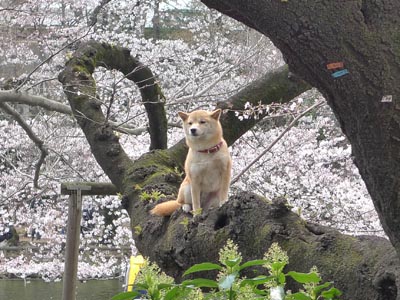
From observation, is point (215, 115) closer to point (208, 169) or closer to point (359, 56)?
point (208, 169)

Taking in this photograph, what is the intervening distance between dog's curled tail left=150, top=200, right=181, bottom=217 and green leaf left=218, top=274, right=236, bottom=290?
2213mm

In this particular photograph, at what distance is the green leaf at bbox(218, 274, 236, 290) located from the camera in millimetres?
1191

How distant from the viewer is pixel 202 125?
14.3 ft

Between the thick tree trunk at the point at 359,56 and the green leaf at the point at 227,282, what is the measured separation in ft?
2.34

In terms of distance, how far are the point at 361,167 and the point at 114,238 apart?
9.65m

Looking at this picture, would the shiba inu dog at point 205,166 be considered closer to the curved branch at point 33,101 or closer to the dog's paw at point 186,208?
the dog's paw at point 186,208

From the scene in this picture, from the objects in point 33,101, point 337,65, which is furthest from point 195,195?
point 33,101

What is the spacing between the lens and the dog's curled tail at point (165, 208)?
3.45 meters

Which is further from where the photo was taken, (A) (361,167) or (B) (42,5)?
(B) (42,5)

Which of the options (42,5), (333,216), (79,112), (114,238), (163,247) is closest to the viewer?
(163,247)

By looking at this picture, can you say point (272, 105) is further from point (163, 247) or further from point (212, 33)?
point (212, 33)

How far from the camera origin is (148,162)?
14.3 ft

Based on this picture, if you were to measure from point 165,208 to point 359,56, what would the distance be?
196 centimetres

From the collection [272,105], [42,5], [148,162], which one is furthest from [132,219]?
[42,5]
